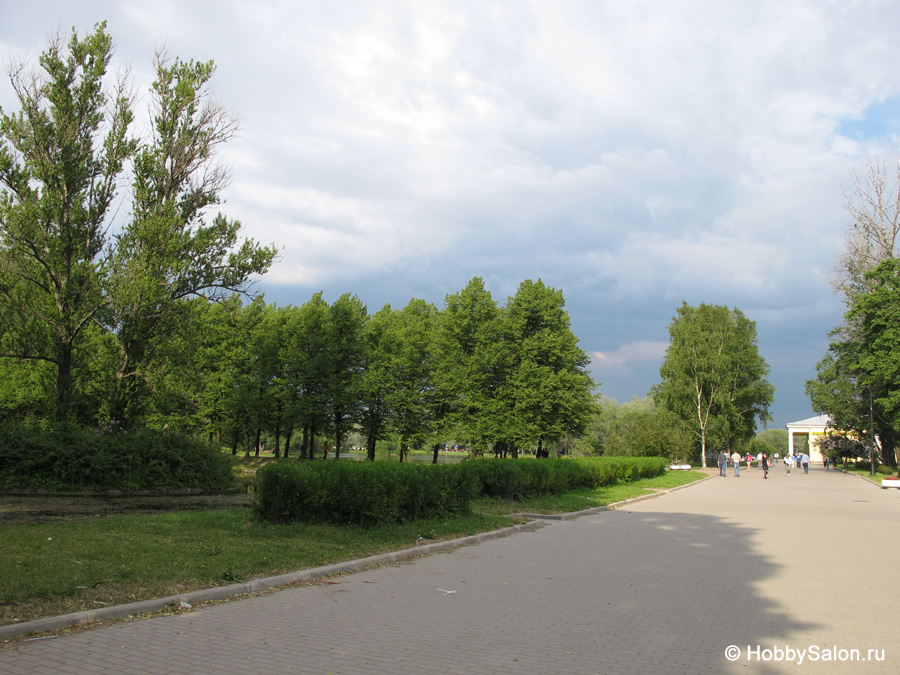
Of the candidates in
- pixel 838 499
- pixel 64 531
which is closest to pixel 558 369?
pixel 838 499

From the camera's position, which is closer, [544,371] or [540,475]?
A: [540,475]

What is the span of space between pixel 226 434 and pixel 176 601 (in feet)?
145

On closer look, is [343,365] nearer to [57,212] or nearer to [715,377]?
[57,212]

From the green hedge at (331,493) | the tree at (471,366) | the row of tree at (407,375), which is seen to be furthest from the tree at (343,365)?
the green hedge at (331,493)

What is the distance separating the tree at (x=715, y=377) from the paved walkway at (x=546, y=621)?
173 ft

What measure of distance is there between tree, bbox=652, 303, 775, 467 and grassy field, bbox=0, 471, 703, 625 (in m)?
53.3

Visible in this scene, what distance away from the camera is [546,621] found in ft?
21.8

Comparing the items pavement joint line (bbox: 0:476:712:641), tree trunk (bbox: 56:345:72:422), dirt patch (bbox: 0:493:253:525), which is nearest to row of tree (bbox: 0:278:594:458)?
tree trunk (bbox: 56:345:72:422)

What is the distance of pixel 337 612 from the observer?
6.75m

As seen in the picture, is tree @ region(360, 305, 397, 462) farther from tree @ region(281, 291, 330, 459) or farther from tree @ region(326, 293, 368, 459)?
tree @ region(281, 291, 330, 459)

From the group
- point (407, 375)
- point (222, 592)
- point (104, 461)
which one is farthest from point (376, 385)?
point (222, 592)

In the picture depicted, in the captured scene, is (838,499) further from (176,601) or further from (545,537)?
(176,601)

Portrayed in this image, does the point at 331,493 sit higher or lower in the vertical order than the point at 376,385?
lower

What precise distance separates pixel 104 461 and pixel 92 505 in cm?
373
